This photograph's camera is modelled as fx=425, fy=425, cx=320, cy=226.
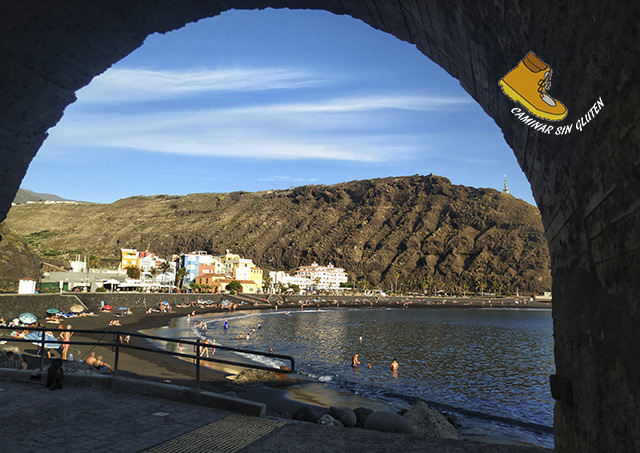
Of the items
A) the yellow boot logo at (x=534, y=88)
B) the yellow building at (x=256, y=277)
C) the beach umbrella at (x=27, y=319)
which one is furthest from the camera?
the yellow building at (x=256, y=277)

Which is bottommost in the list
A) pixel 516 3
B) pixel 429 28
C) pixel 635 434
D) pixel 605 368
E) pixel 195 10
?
pixel 635 434

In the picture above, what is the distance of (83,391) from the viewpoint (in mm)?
7137

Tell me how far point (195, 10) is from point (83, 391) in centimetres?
674

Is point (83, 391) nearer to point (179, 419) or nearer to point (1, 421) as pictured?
point (1, 421)

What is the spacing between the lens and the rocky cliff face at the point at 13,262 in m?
61.2

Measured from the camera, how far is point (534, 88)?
352 cm

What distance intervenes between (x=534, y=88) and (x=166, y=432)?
545 cm

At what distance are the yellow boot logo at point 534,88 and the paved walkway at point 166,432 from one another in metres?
3.83

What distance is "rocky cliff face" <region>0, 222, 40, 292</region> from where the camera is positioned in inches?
2410

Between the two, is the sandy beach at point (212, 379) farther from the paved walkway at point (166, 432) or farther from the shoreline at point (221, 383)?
the paved walkway at point (166, 432)

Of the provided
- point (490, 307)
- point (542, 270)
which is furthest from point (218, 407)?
point (542, 270)

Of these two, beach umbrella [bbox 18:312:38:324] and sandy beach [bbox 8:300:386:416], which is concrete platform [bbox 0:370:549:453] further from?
beach umbrella [bbox 18:312:38:324]

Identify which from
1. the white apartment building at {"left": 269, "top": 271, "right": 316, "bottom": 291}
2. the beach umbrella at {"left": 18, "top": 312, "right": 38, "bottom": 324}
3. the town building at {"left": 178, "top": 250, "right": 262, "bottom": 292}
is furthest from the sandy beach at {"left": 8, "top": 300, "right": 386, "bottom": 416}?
the white apartment building at {"left": 269, "top": 271, "right": 316, "bottom": 291}

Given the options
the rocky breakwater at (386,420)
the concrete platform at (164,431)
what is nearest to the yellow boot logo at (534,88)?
the concrete platform at (164,431)
